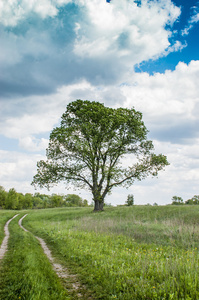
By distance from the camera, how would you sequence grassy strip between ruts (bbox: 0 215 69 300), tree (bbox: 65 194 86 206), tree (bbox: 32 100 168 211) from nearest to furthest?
grassy strip between ruts (bbox: 0 215 69 300) → tree (bbox: 32 100 168 211) → tree (bbox: 65 194 86 206)

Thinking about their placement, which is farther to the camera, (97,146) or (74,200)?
(74,200)

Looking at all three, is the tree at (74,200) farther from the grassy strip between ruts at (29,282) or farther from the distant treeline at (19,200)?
the grassy strip between ruts at (29,282)

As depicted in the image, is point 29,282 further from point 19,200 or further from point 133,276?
point 19,200

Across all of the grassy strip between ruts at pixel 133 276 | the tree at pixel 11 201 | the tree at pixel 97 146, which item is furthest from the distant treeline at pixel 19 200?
the grassy strip between ruts at pixel 133 276

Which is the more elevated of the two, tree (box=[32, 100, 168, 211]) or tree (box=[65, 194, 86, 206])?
tree (box=[32, 100, 168, 211])

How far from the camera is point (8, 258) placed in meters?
8.55

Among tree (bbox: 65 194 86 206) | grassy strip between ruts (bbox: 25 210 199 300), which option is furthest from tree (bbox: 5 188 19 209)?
grassy strip between ruts (bbox: 25 210 199 300)

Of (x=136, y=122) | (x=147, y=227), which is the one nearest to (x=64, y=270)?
(x=147, y=227)

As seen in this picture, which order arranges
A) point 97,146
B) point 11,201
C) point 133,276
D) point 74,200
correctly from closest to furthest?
point 133,276 < point 97,146 < point 11,201 < point 74,200

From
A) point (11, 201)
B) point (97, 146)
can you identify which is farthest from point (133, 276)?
point (11, 201)

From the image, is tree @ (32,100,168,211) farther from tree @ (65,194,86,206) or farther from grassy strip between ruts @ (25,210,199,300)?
tree @ (65,194,86,206)

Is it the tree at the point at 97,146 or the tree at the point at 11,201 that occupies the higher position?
the tree at the point at 97,146

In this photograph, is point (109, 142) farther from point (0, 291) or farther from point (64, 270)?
point (0, 291)

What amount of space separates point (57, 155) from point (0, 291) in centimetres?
2451
